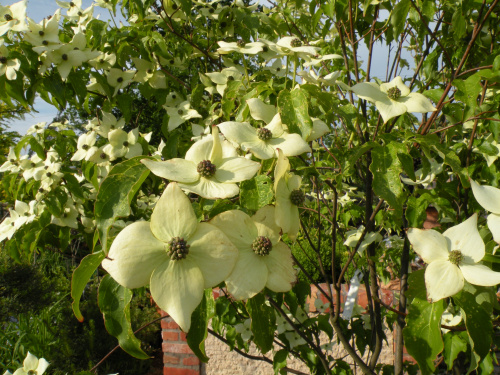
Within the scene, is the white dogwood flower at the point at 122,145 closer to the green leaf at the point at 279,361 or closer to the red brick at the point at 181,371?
the green leaf at the point at 279,361

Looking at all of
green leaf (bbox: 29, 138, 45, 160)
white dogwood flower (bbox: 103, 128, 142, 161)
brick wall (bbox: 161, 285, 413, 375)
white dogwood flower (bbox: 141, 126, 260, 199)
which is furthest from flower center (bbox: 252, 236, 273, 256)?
brick wall (bbox: 161, 285, 413, 375)

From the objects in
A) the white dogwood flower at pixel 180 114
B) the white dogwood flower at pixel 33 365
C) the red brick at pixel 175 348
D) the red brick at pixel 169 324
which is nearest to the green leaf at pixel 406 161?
the white dogwood flower at pixel 180 114

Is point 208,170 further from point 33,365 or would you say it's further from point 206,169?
point 33,365

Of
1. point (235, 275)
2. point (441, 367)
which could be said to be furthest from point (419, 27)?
point (441, 367)

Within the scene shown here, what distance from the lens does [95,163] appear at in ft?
5.31

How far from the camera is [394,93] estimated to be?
1.06 metres

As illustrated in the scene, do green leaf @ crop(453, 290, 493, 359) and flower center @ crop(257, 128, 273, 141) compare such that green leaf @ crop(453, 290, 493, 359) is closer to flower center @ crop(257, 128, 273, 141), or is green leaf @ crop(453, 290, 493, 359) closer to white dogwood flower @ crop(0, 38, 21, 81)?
flower center @ crop(257, 128, 273, 141)

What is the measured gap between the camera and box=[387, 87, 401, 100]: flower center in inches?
41.6

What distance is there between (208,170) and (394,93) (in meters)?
0.59

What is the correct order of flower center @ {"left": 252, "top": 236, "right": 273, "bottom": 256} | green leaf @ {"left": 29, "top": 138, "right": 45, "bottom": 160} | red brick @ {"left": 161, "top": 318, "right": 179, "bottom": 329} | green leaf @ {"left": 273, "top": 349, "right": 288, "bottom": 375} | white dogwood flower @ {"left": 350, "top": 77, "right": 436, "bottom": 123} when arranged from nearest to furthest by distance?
flower center @ {"left": 252, "top": 236, "right": 273, "bottom": 256}, white dogwood flower @ {"left": 350, "top": 77, "right": 436, "bottom": 123}, green leaf @ {"left": 273, "top": 349, "right": 288, "bottom": 375}, green leaf @ {"left": 29, "top": 138, "right": 45, "bottom": 160}, red brick @ {"left": 161, "top": 318, "right": 179, "bottom": 329}

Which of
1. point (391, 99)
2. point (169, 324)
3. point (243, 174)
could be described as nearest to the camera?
point (243, 174)

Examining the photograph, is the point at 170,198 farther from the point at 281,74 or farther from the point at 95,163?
the point at 95,163

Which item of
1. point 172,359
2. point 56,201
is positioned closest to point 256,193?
point 56,201

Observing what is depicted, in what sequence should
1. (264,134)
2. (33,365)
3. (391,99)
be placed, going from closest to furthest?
(264,134) < (391,99) < (33,365)
